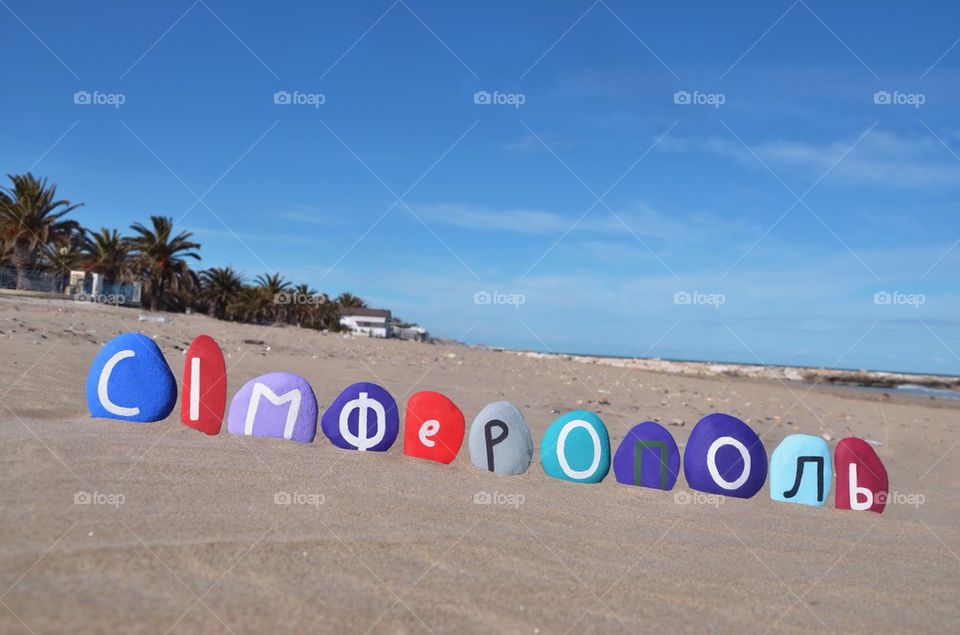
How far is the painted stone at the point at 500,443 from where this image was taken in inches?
210

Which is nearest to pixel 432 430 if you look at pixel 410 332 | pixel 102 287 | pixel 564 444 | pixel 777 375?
pixel 564 444

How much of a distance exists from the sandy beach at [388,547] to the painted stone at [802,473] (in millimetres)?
174

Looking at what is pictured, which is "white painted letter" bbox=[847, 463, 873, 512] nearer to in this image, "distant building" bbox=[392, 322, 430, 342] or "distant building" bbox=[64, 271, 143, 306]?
"distant building" bbox=[64, 271, 143, 306]

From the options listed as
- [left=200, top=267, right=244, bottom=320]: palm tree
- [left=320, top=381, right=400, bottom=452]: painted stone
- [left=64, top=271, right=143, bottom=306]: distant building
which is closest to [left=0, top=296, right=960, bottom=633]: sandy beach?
→ [left=320, top=381, right=400, bottom=452]: painted stone

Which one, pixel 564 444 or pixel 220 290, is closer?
pixel 564 444

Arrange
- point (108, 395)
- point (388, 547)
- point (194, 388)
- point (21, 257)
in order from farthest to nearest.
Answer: point (21, 257) < point (194, 388) < point (108, 395) < point (388, 547)

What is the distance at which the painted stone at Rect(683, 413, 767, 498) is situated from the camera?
549cm

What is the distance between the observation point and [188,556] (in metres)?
2.65

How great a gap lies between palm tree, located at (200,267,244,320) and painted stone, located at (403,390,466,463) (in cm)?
4355

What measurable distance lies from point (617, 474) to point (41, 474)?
3.80 metres

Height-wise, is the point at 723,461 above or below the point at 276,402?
below

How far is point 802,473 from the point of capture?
5570mm

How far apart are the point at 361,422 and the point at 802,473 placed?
3.44 m

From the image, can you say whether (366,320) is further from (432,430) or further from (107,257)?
(432,430)
